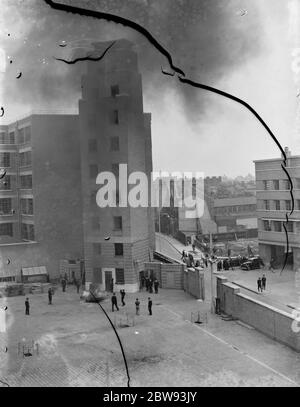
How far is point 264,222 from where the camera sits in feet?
54.5

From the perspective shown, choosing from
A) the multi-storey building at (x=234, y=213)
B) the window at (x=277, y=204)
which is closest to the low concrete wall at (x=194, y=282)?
the multi-storey building at (x=234, y=213)

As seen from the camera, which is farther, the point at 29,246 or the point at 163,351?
the point at 29,246

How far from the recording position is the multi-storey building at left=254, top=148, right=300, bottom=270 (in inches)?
590

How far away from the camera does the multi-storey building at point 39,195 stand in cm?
1201

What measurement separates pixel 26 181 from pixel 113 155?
3.23 metres

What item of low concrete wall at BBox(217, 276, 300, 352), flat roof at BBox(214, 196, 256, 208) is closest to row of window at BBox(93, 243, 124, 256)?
low concrete wall at BBox(217, 276, 300, 352)

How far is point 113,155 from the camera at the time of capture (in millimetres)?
11969

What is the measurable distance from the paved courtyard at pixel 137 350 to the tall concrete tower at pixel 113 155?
1485 mm

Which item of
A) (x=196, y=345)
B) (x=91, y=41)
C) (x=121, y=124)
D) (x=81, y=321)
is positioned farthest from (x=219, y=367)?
(x=121, y=124)

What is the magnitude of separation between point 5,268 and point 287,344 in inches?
288

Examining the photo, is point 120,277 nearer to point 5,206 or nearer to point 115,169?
point 115,169

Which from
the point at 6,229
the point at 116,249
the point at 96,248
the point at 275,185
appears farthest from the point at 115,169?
the point at 275,185

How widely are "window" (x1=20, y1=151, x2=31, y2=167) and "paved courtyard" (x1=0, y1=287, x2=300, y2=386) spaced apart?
13.3 ft

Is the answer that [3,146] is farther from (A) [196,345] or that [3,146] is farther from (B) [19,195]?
(A) [196,345]
